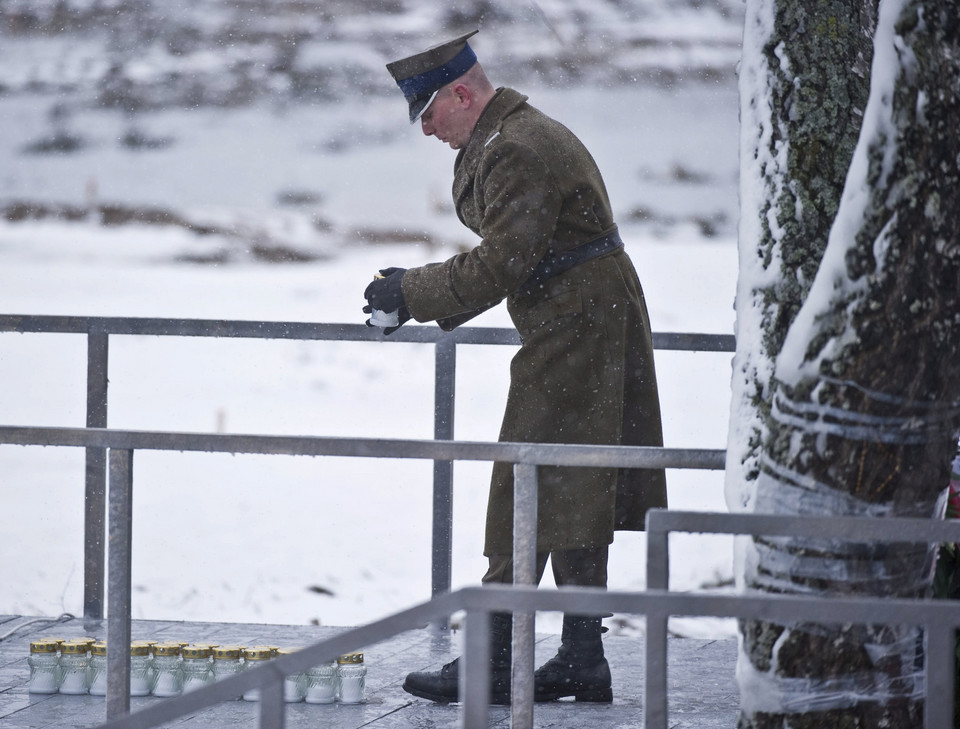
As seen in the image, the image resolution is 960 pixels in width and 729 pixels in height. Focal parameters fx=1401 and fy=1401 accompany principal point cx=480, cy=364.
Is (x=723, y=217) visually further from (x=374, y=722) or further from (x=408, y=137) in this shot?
(x=374, y=722)

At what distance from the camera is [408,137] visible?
13656mm

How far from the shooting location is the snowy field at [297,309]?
851 centimetres

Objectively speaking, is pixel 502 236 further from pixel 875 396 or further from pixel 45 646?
pixel 45 646

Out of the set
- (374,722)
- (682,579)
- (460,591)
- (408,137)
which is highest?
(408,137)

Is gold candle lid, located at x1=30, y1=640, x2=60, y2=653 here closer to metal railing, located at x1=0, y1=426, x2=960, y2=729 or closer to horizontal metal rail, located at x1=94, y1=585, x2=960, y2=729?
metal railing, located at x1=0, y1=426, x2=960, y2=729

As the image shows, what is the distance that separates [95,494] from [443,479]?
902 mm

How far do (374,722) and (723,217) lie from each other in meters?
9.74

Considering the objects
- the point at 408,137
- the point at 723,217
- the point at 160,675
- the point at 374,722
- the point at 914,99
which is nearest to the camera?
the point at 914,99

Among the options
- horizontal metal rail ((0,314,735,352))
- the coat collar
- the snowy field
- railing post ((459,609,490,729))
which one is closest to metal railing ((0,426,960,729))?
railing post ((459,609,490,729))

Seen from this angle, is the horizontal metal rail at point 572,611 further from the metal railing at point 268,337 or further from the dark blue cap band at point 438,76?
the metal railing at point 268,337

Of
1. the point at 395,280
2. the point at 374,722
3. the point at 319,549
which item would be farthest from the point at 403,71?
the point at 319,549

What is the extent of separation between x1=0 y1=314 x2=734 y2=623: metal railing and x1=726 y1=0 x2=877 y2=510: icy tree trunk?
161 cm

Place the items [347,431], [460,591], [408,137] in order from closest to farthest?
[460,591] → [347,431] → [408,137]

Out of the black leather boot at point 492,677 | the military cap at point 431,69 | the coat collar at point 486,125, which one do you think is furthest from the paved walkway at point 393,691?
the military cap at point 431,69
